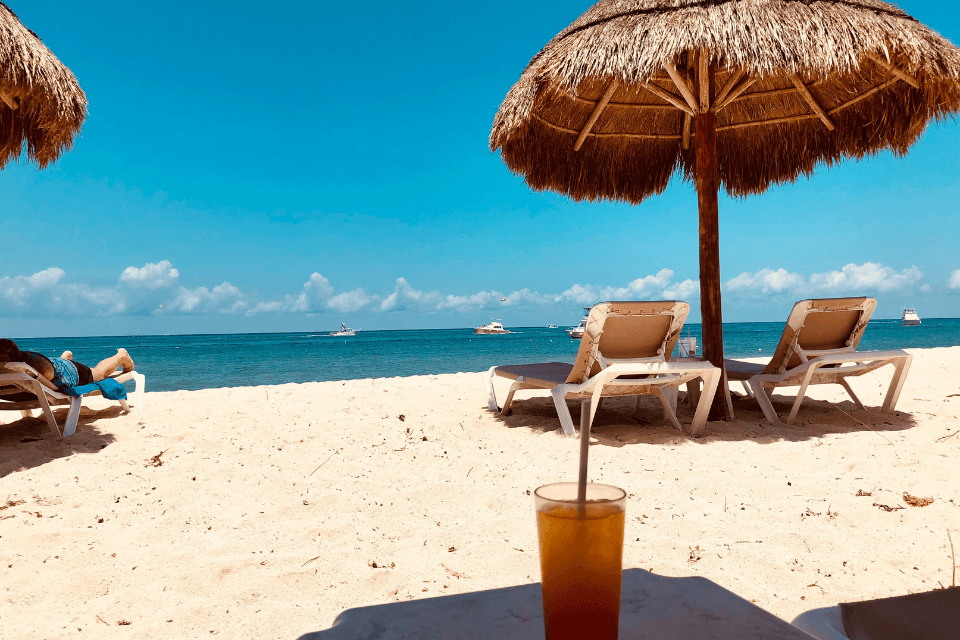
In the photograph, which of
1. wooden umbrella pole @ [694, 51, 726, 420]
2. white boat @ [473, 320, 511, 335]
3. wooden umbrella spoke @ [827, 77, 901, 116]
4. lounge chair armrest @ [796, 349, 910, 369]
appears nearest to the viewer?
lounge chair armrest @ [796, 349, 910, 369]

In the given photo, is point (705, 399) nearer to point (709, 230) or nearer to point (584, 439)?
point (709, 230)

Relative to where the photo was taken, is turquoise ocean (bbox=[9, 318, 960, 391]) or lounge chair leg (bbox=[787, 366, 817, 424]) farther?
turquoise ocean (bbox=[9, 318, 960, 391])

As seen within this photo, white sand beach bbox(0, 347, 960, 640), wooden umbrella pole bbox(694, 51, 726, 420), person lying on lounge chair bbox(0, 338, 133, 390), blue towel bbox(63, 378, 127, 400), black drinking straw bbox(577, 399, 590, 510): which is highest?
wooden umbrella pole bbox(694, 51, 726, 420)

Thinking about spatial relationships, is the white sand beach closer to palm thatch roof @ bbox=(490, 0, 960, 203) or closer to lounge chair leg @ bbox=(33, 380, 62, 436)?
lounge chair leg @ bbox=(33, 380, 62, 436)

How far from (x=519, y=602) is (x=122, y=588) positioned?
1595mm

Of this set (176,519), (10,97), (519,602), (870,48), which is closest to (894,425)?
(870,48)

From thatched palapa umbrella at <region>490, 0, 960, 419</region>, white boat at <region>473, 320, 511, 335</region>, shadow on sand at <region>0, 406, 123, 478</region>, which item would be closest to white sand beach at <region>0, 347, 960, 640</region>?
shadow on sand at <region>0, 406, 123, 478</region>

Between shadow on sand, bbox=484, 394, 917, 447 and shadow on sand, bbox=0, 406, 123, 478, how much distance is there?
9.06 ft

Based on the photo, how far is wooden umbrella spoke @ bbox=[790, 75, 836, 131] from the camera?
487 centimetres

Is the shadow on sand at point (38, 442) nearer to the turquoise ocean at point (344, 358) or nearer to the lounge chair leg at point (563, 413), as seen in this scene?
the lounge chair leg at point (563, 413)

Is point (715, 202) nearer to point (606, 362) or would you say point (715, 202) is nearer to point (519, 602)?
point (606, 362)

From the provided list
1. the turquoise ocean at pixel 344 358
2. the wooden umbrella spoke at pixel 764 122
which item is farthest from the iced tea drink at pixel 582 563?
the wooden umbrella spoke at pixel 764 122

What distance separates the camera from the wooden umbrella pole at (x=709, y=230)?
4.26m

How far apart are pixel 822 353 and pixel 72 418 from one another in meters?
5.17
